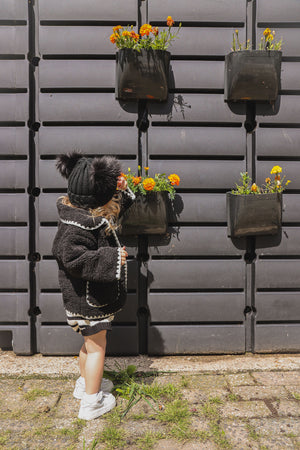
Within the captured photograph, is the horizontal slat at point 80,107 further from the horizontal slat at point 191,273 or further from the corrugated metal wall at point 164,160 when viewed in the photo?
the horizontal slat at point 191,273

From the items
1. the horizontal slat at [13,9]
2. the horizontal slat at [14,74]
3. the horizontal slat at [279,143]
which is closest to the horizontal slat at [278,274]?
the horizontal slat at [279,143]

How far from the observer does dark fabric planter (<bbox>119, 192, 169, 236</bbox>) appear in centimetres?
361

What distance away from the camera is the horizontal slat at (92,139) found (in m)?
3.73

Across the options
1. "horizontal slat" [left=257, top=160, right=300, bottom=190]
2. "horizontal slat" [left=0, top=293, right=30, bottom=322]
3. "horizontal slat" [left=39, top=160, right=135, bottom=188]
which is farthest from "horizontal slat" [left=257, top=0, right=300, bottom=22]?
"horizontal slat" [left=0, top=293, right=30, bottom=322]

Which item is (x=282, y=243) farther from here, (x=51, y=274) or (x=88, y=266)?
(x=51, y=274)

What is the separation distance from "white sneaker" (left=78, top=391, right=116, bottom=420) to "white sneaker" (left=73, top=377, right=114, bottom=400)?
213 mm

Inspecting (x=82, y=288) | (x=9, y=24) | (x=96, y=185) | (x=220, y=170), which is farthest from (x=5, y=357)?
(x=9, y=24)

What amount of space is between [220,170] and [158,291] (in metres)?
1.27

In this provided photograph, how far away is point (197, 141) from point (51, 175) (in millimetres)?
1381

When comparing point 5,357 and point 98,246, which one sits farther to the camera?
point 5,357

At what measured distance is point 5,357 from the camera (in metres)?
3.86

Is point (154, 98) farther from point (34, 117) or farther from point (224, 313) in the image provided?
point (224, 313)

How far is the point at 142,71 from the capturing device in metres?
3.55

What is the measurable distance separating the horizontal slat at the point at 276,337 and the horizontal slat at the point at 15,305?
7.17 feet
